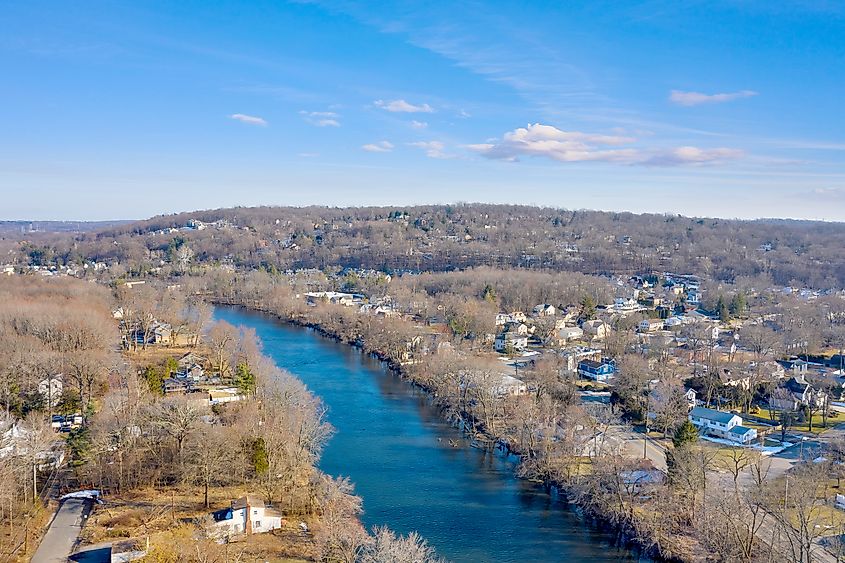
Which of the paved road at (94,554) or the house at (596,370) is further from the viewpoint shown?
the house at (596,370)

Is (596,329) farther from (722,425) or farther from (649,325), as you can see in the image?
(722,425)

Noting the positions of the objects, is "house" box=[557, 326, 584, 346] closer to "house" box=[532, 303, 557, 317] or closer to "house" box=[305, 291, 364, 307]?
"house" box=[532, 303, 557, 317]

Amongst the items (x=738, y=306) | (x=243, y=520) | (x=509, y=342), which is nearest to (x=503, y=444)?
(x=243, y=520)

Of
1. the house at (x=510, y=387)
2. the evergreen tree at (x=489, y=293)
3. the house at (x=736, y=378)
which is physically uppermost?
the evergreen tree at (x=489, y=293)

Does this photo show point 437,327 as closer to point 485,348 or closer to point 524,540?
point 485,348

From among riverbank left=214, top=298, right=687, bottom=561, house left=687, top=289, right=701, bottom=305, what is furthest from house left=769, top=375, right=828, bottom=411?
house left=687, top=289, right=701, bottom=305

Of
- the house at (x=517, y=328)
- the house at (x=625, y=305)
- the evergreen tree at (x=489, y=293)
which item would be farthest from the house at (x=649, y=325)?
the evergreen tree at (x=489, y=293)

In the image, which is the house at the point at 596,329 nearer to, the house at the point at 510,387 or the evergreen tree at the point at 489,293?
the evergreen tree at the point at 489,293
